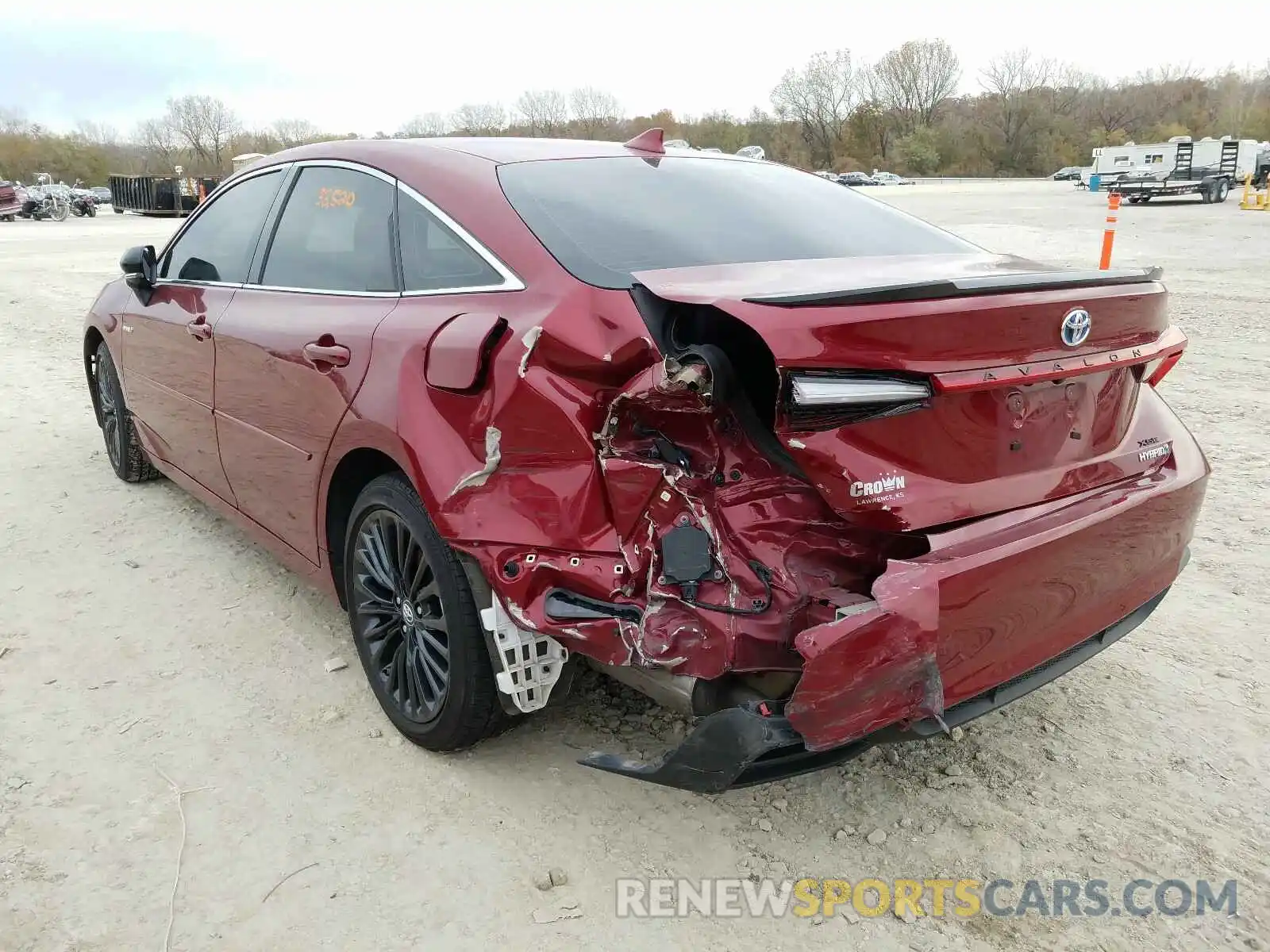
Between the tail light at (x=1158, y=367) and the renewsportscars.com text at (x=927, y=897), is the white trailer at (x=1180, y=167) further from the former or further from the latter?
the renewsportscars.com text at (x=927, y=897)

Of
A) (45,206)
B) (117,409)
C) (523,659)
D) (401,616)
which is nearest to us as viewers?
(523,659)

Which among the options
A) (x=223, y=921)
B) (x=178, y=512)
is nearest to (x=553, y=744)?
(x=223, y=921)

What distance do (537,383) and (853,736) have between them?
3.44 feet

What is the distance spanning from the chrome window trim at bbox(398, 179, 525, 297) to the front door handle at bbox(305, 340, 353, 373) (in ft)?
0.85

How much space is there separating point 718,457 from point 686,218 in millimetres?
A: 922

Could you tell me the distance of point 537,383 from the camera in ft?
7.27

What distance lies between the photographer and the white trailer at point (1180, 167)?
31.2 meters

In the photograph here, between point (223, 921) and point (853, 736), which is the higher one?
point (853, 736)

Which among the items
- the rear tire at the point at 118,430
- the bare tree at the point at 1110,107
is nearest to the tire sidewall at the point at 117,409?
the rear tire at the point at 118,430

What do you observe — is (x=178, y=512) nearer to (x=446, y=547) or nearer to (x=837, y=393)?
(x=446, y=547)

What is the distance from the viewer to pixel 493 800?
2605 mm

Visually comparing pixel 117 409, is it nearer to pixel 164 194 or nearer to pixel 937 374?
pixel 937 374

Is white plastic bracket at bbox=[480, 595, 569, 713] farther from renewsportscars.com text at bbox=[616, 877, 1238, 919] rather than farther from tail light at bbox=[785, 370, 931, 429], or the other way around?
tail light at bbox=[785, 370, 931, 429]

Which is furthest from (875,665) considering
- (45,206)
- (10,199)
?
(45,206)
